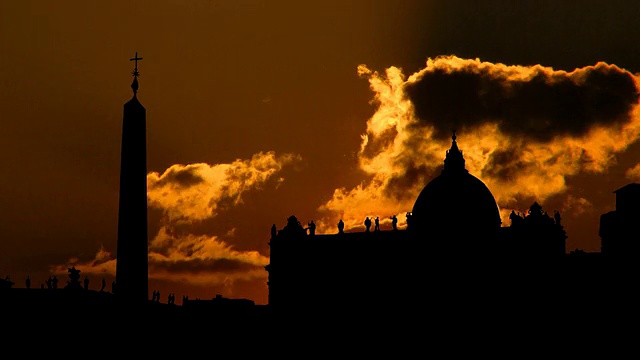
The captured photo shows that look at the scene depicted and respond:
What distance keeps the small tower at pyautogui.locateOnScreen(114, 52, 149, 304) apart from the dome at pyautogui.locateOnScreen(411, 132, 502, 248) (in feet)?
204

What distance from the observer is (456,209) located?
119 metres

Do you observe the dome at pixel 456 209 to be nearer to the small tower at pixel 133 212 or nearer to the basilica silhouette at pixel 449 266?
the basilica silhouette at pixel 449 266

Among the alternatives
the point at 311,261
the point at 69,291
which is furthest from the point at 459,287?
the point at 69,291

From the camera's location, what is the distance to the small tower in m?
57.5

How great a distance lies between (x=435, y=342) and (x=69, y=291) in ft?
126

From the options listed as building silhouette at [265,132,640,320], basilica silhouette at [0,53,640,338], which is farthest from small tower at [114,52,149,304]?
building silhouette at [265,132,640,320]

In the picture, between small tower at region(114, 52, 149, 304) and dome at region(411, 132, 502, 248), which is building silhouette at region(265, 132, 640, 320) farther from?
small tower at region(114, 52, 149, 304)

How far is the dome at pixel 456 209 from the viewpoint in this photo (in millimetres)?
118688

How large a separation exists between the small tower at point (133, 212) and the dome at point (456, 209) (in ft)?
204

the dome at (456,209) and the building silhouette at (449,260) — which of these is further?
the dome at (456,209)

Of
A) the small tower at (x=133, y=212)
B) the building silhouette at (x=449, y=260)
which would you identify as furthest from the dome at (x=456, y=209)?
the small tower at (x=133, y=212)

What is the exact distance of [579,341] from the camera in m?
106

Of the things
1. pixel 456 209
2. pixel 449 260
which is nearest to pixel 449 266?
pixel 449 260

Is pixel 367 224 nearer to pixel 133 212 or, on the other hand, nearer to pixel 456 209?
pixel 456 209
